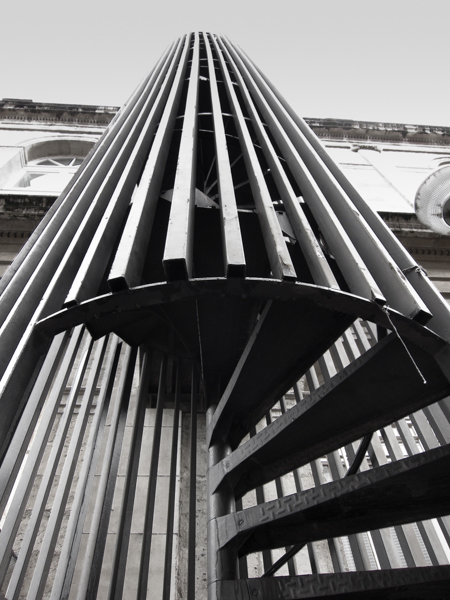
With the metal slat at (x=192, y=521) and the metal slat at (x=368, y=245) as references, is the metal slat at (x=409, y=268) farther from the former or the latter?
the metal slat at (x=192, y=521)

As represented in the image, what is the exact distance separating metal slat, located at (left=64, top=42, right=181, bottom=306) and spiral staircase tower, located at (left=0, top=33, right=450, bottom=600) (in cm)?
1

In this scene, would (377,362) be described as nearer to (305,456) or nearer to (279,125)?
(305,456)

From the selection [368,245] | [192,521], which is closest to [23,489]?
[192,521]

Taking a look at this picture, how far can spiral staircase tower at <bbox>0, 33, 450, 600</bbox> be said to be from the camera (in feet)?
6.12

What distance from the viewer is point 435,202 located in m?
4.64

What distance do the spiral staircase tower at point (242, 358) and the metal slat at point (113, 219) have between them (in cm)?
1

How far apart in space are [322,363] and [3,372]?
8.14ft

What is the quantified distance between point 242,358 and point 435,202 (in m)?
3.55

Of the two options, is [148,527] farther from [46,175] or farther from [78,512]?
[46,175]

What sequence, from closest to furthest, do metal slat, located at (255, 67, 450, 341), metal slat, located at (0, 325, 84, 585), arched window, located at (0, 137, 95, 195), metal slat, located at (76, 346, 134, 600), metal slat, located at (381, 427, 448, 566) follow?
metal slat, located at (255, 67, 450, 341) < metal slat, located at (0, 325, 84, 585) < metal slat, located at (76, 346, 134, 600) < metal slat, located at (381, 427, 448, 566) < arched window, located at (0, 137, 95, 195)

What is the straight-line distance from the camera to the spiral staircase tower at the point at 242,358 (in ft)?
6.12

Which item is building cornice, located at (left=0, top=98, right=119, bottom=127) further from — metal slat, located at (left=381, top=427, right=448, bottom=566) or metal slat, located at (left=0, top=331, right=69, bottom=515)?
metal slat, located at (left=381, top=427, right=448, bottom=566)

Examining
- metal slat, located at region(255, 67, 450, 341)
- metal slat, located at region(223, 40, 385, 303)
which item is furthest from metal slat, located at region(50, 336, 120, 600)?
metal slat, located at region(255, 67, 450, 341)

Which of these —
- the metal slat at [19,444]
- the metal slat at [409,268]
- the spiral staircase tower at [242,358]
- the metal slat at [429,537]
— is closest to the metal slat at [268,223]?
the spiral staircase tower at [242,358]
